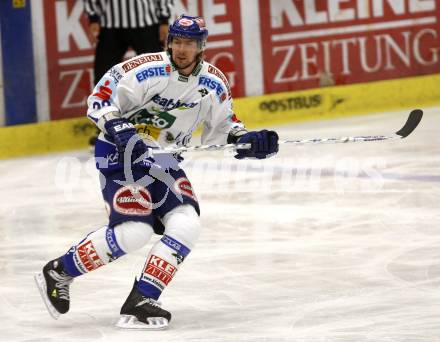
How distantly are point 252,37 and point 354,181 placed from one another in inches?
98.3

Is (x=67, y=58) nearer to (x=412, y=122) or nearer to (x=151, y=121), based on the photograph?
(x=412, y=122)

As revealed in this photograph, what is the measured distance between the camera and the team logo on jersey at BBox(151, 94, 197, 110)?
464 centimetres

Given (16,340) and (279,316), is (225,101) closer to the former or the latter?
(279,316)

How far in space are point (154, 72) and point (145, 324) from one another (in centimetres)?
87

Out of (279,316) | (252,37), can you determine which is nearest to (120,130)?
(279,316)

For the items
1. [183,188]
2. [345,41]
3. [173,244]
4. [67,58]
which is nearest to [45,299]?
[173,244]

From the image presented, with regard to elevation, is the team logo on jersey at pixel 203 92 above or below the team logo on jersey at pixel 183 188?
above

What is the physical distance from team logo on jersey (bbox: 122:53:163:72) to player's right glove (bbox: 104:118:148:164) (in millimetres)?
219

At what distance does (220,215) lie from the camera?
22.1ft

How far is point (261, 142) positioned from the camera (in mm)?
4668

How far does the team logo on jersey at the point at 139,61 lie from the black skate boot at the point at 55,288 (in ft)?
2.36

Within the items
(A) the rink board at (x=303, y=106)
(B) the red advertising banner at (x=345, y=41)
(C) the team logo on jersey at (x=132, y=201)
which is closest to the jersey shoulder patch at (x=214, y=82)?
(C) the team logo on jersey at (x=132, y=201)

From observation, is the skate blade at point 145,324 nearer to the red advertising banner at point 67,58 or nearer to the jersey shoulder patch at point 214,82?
the jersey shoulder patch at point 214,82

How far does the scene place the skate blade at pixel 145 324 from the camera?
444 cm
